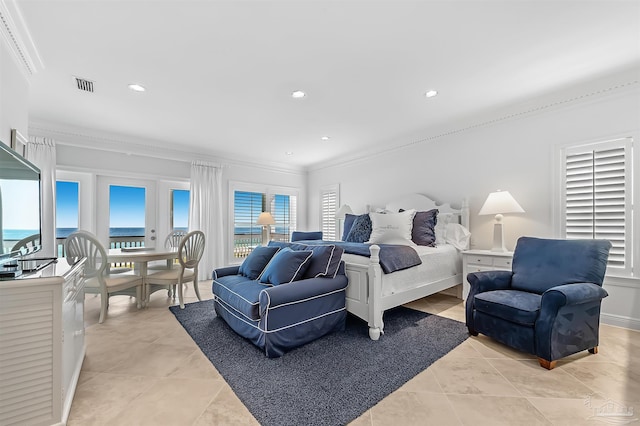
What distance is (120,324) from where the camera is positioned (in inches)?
118

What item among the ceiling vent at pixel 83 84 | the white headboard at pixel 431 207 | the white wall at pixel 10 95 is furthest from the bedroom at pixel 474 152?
the ceiling vent at pixel 83 84

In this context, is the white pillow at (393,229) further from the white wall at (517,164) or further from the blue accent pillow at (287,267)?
the blue accent pillow at (287,267)

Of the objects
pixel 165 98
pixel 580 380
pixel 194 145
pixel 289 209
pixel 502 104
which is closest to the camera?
pixel 580 380

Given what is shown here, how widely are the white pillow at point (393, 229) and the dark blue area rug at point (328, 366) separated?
1.06 metres

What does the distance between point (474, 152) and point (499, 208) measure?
102 centimetres

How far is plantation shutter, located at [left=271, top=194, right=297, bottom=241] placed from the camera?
6.57m

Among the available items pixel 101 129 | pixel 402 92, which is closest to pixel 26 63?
pixel 101 129

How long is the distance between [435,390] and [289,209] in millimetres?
5394

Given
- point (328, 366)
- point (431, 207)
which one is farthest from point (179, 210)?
point (431, 207)

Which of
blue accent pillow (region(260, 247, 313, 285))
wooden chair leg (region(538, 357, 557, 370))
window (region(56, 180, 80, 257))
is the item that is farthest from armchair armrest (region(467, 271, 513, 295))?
window (region(56, 180, 80, 257))

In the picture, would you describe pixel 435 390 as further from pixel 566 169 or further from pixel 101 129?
pixel 101 129

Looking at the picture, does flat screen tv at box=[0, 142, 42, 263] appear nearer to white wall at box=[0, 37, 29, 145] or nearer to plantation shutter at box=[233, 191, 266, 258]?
white wall at box=[0, 37, 29, 145]

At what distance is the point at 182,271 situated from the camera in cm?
362

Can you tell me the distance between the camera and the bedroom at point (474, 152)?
9.09ft
